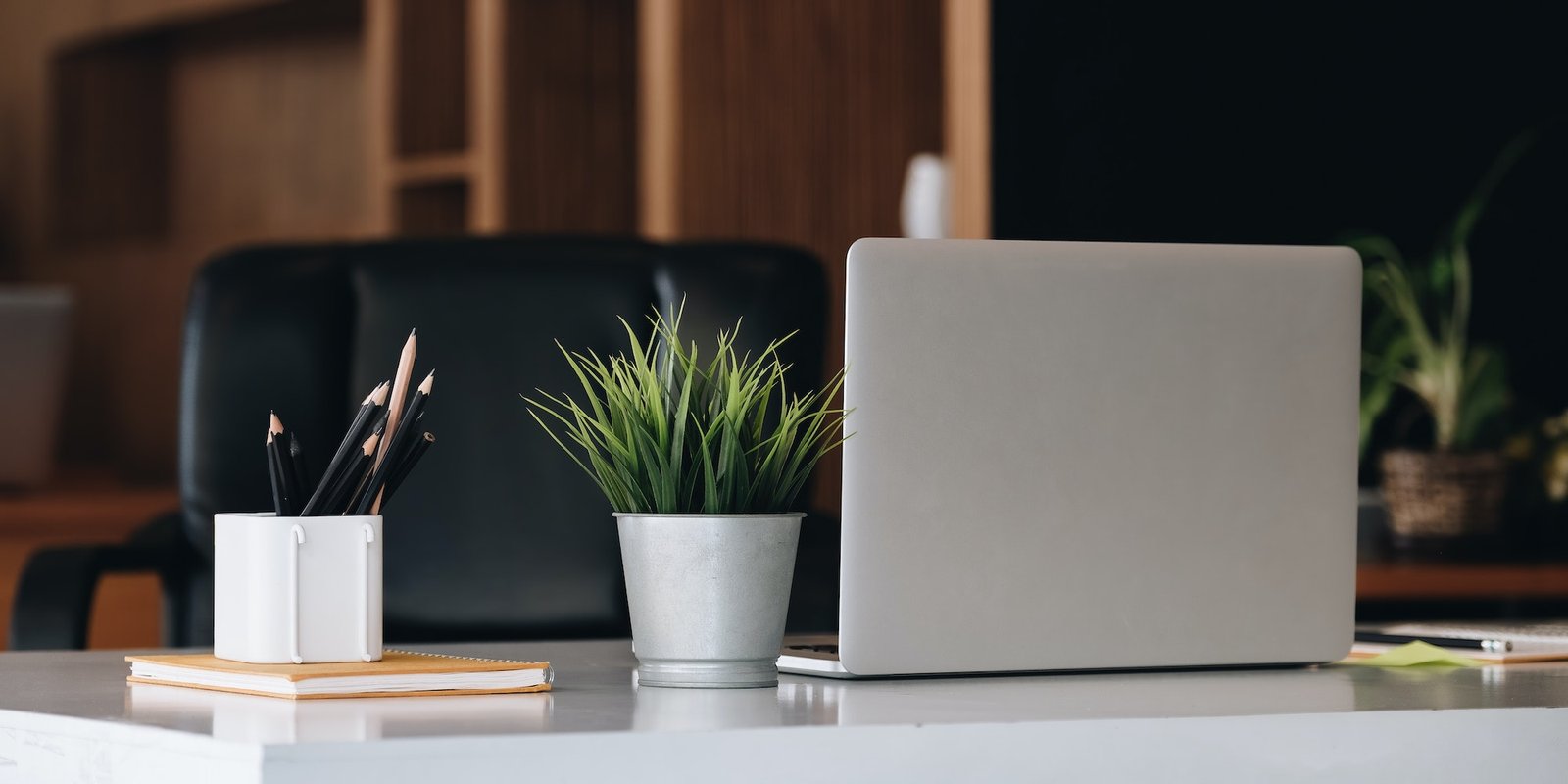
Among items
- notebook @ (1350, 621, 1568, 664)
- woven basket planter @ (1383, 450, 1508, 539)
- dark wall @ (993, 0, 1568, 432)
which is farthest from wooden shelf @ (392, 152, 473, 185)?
notebook @ (1350, 621, 1568, 664)

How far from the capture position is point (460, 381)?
2.03 metres

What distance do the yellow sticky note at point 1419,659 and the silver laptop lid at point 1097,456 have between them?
0.04 meters

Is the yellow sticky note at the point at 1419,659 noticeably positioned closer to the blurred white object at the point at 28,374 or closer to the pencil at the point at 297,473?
the pencil at the point at 297,473

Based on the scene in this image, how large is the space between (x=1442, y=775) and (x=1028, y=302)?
1.08 feet

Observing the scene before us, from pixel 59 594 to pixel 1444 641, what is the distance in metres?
1.12

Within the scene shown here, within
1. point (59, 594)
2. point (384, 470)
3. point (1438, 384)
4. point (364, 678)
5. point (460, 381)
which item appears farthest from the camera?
point (1438, 384)

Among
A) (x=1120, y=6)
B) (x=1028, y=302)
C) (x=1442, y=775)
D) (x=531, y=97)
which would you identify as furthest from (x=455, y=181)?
(x=1442, y=775)

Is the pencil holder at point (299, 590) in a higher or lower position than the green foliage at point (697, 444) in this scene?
lower

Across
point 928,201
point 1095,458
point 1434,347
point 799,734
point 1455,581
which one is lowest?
point 1455,581

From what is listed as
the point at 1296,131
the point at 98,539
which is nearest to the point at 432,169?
the point at 98,539

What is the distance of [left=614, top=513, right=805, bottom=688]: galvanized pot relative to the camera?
98 cm

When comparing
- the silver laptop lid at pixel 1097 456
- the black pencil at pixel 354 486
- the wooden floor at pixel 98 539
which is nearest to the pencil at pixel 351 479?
the black pencil at pixel 354 486

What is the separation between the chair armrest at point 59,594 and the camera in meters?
1.65

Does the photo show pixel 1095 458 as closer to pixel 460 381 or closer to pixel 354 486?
pixel 354 486
